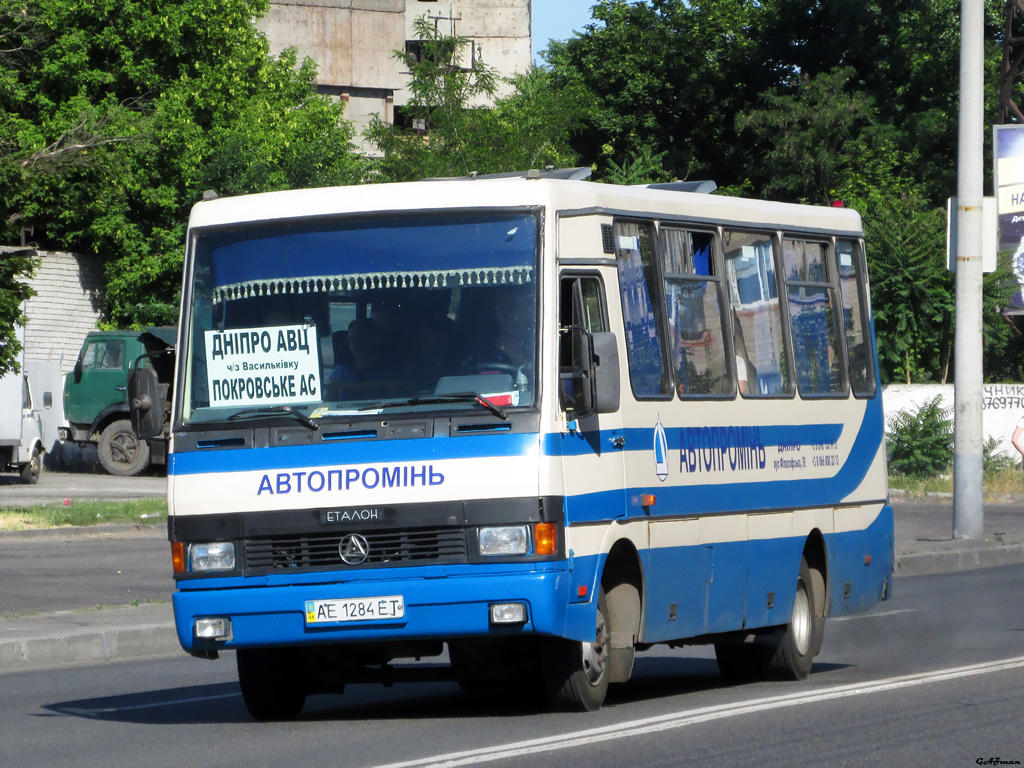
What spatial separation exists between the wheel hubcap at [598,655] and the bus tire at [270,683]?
1606 mm

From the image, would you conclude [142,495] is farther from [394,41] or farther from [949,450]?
[394,41]

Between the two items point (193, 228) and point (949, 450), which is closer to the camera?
point (193, 228)

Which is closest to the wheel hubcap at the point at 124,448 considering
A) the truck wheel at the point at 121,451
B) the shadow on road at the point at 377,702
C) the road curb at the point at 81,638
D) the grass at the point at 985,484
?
the truck wheel at the point at 121,451

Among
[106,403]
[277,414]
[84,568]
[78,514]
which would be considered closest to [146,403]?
[277,414]

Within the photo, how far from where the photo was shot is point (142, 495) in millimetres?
27172

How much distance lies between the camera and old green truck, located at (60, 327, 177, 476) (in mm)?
32344

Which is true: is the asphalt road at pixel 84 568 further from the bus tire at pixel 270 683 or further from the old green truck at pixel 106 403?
the old green truck at pixel 106 403

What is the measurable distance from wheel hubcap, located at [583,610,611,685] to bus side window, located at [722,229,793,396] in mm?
2288

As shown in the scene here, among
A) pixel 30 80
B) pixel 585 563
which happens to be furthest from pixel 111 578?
pixel 30 80

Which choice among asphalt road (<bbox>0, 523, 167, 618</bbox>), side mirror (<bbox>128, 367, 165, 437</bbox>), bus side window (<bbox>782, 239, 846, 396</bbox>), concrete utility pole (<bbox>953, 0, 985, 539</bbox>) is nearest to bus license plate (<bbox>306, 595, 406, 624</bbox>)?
side mirror (<bbox>128, 367, 165, 437</bbox>)

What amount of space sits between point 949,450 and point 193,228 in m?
27.1

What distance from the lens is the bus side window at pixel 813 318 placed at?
1126 centimetres

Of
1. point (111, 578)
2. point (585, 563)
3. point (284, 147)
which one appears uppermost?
point (284, 147)

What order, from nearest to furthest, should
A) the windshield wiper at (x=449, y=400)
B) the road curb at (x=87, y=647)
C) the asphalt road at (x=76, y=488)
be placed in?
the windshield wiper at (x=449, y=400) → the road curb at (x=87, y=647) → the asphalt road at (x=76, y=488)
